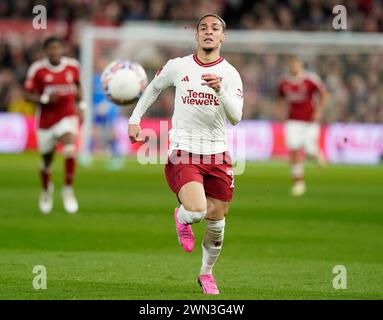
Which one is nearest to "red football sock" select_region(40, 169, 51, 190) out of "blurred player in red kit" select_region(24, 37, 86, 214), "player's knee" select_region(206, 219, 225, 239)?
"blurred player in red kit" select_region(24, 37, 86, 214)

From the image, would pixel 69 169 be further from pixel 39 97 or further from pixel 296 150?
pixel 296 150

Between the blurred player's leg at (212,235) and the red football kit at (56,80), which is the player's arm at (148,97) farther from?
the red football kit at (56,80)

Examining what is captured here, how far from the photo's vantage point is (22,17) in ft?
117

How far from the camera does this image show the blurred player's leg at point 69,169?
17.2 m

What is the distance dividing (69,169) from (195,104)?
7.91 metres

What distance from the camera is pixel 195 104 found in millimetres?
9695

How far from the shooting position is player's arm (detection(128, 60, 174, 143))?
968 cm

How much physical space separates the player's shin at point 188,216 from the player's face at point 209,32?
4.75 ft

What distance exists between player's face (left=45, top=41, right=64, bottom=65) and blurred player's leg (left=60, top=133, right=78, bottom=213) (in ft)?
3.96

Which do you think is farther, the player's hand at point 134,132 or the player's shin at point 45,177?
the player's shin at point 45,177

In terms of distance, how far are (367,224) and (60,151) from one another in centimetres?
1763

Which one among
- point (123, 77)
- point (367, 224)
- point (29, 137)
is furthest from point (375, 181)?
point (123, 77)

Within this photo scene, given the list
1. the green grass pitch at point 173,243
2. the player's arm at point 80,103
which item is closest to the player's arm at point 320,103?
the green grass pitch at point 173,243

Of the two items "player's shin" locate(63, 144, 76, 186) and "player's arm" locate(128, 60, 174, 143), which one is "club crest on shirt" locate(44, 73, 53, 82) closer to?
"player's shin" locate(63, 144, 76, 186)
